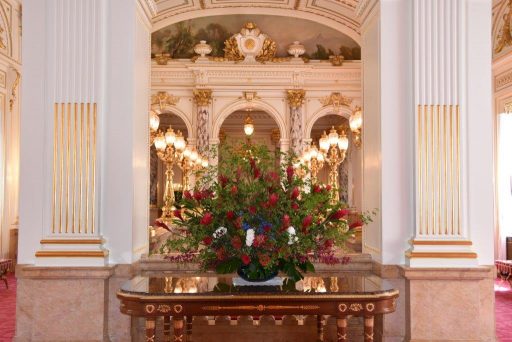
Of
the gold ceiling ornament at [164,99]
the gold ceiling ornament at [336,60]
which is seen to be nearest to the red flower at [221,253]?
the gold ceiling ornament at [164,99]

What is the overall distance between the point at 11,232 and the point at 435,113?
1048cm

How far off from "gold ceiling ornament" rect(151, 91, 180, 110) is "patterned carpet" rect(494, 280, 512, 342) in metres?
9.92

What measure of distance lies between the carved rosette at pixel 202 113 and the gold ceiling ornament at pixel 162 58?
1.19m

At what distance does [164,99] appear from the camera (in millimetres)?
17531

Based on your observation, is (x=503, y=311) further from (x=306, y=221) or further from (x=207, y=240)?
(x=207, y=240)

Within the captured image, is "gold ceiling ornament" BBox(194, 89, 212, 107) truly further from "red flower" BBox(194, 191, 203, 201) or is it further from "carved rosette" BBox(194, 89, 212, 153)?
"red flower" BBox(194, 191, 203, 201)

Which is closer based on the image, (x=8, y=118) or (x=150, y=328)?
(x=150, y=328)

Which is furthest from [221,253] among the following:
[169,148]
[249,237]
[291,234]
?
[169,148]

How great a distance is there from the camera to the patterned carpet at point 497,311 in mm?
7012

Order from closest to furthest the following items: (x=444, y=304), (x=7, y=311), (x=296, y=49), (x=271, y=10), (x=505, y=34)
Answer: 1. (x=444, y=304)
2. (x=7, y=311)
3. (x=505, y=34)
4. (x=271, y=10)
5. (x=296, y=49)

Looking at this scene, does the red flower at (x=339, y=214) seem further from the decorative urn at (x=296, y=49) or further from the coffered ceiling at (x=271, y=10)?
the decorative urn at (x=296, y=49)

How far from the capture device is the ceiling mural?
17125mm

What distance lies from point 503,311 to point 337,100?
997 centimetres

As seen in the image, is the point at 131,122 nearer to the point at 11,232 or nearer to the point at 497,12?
the point at 11,232
